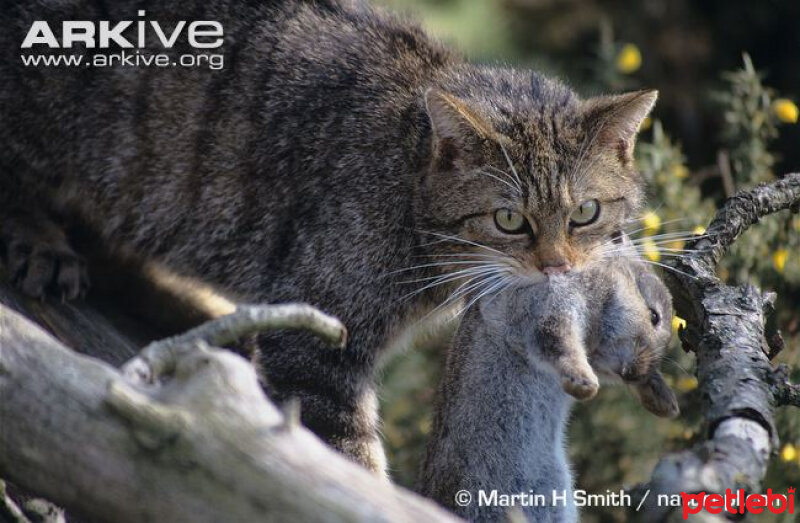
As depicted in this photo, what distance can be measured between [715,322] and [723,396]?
1.22 feet

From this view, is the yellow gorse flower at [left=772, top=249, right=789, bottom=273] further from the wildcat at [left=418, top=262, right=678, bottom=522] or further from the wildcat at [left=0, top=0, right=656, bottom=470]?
the wildcat at [left=418, top=262, right=678, bottom=522]

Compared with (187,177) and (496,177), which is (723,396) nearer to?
(496,177)

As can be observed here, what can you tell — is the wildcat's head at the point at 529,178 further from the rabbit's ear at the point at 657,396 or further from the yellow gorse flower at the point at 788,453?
the yellow gorse flower at the point at 788,453

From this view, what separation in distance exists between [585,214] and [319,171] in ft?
3.00

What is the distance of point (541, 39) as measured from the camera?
28.2 ft

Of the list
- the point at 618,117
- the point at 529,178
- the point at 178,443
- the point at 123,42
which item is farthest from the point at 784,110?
the point at 178,443

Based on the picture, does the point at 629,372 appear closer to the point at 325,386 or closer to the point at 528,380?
the point at 528,380

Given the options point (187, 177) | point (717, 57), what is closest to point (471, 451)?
point (187, 177)

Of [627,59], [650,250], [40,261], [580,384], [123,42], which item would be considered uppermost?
[627,59]

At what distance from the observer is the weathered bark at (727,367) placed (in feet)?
8.39

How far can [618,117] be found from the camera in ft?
12.5

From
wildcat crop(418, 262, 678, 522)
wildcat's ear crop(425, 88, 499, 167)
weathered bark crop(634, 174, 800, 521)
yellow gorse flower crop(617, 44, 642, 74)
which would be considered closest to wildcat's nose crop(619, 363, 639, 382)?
wildcat crop(418, 262, 678, 522)

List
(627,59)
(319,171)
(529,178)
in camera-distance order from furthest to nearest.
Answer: (627,59) < (319,171) < (529,178)

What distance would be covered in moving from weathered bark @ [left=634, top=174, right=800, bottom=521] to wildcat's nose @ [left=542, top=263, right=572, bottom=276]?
0.32m
